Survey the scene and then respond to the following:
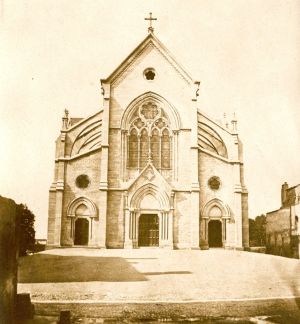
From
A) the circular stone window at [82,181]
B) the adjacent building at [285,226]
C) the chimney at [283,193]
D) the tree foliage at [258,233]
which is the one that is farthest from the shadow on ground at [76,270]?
the tree foliage at [258,233]

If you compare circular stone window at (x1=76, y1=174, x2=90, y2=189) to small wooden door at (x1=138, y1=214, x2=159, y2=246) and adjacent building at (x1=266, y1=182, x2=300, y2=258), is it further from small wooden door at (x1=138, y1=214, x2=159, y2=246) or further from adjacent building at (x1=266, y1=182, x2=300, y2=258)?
adjacent building at (x1=266, y1=182, x2=300, y2=258)

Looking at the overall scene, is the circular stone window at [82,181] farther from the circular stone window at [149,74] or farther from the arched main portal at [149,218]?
the circular stone window at [149,74]

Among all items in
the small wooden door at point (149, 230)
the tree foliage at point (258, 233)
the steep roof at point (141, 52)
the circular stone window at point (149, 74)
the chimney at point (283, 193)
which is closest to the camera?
the small wooden door at point (149, 230)

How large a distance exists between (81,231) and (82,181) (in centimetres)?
349

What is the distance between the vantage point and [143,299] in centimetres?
1167

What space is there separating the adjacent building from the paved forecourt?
11.6 m

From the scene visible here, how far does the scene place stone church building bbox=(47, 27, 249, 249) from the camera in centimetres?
2914

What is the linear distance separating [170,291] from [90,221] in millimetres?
17207

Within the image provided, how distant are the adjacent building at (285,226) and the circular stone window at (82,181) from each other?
15299 mm

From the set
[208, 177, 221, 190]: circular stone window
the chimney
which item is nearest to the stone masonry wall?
[208, 177, 221, 190]: circular stone window

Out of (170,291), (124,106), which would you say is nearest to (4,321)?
(170,291)

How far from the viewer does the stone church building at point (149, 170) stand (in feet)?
95.6

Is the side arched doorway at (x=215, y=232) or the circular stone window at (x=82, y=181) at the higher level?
the circular stone window at (x=82, y=181)

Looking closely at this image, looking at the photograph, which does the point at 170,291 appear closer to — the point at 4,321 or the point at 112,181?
the point at 4,321
